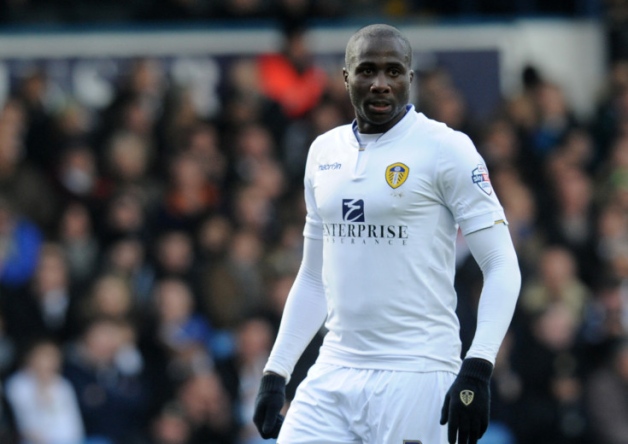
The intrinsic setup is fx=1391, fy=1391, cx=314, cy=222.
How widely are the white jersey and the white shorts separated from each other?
5 cm

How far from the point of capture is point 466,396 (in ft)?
15.3

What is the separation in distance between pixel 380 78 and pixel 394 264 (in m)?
0.67

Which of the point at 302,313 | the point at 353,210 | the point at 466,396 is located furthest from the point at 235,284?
the point at 466,396

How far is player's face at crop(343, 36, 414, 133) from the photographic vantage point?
16.5ft

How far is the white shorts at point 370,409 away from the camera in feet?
16.0

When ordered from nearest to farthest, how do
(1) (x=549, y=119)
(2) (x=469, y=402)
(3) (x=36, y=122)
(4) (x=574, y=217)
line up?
(2) (x=469, y=402)
(3) (x=36, y=122)
(4) (x=574, y=217)
(1) (x=549, y=119)

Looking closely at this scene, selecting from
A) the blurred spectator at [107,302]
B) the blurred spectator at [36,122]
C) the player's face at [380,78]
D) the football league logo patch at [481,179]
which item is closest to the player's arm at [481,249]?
Result: the football league logo patch at [481,179]

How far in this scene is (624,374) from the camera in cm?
1050

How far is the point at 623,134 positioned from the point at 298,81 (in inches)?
122

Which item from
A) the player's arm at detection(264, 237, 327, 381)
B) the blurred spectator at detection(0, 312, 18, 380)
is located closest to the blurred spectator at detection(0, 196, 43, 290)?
the blurred spectator at detection(0, 312, 18, 380)

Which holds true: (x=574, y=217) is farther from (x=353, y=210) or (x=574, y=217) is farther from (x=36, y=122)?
(x=353, y=210)

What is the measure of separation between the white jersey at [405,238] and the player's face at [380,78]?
78mm

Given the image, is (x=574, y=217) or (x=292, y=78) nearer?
(x=574, y=217)

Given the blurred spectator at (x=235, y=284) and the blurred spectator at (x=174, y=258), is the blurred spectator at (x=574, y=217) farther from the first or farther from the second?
the blurred spectator at (x=174, y=258)
